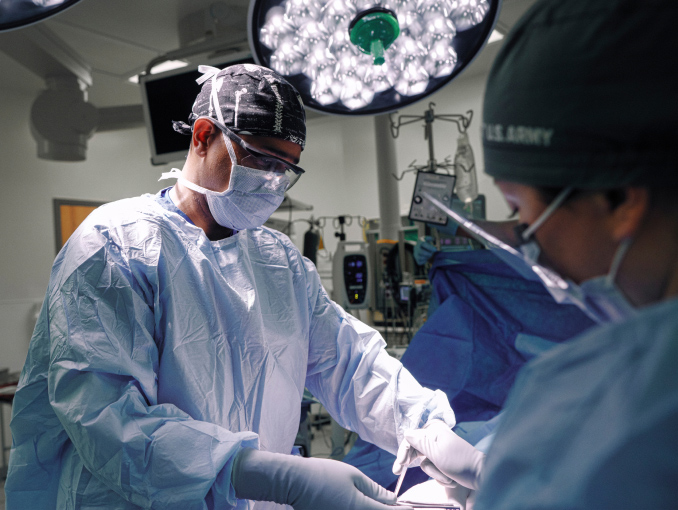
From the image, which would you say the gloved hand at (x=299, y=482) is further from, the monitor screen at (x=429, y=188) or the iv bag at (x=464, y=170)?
the iv bag at (x=464, y=170)

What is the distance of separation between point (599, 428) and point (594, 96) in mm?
256

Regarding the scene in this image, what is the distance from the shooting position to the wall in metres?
4.12

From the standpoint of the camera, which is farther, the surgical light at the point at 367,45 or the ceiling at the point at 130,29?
the ceiling at the point at 130,29

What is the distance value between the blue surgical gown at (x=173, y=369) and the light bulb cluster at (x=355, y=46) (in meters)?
0.44

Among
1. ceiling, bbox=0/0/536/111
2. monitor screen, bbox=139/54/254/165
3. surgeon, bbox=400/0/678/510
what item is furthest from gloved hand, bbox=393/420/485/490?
ceiling, bbox=0/0/536/111

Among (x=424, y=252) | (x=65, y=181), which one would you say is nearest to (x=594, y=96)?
(x=424, y=252)

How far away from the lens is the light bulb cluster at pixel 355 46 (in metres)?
0.92

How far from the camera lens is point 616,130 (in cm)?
39

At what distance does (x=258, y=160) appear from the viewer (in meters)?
1.15

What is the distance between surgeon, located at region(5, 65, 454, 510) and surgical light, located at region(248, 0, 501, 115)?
0.13 meters

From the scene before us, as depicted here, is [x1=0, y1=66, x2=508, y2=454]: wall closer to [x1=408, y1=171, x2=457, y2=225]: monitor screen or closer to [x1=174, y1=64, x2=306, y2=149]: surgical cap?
[x1=408, y1=171, x2=457, y2=225]: monitor screen

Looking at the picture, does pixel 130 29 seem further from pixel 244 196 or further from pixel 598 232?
pixel 598 232

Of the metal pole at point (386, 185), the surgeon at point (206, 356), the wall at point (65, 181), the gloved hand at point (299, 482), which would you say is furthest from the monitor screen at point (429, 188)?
the wall at point (65, 181)

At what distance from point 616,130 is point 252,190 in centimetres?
88
